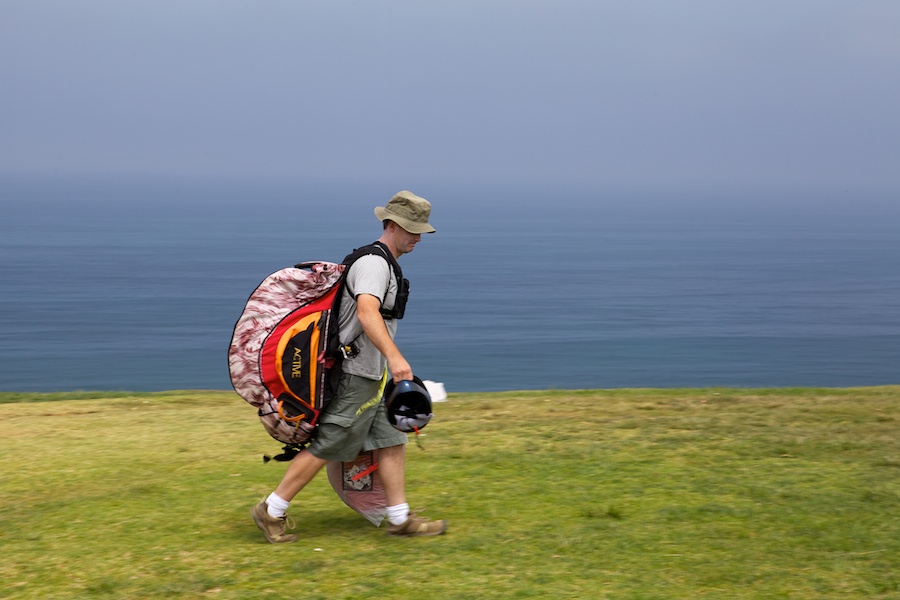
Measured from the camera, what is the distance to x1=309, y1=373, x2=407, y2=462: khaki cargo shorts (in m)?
5.68

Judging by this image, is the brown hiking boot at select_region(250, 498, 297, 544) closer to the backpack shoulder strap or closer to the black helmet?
the black helmet

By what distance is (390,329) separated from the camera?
5.68m

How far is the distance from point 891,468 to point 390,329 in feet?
13.4

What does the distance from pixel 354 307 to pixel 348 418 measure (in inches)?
23.7

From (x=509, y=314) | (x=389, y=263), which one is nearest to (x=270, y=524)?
(x=389, y=263)

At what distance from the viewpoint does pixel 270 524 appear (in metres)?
A: 5.92

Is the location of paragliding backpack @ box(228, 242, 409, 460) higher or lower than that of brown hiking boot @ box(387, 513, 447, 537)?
higher

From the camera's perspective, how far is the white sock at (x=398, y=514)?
600 centimetres

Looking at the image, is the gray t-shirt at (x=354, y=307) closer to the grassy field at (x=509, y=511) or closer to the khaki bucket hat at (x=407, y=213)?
the khaki bucket hat at (x=407, y=213)

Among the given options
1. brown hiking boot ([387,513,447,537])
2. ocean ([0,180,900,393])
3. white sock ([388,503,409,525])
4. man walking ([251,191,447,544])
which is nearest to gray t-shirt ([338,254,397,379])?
man walking ([251,191,447,544])

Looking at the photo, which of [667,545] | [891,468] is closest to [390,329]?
[667,545]

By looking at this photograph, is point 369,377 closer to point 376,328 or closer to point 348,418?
point 348,418

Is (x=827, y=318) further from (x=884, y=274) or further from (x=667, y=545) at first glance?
(x=667, y=545)

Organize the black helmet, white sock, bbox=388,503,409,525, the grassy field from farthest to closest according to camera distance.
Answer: white sock, bbox=388,503,409,525
the black helmet
the grassy field
